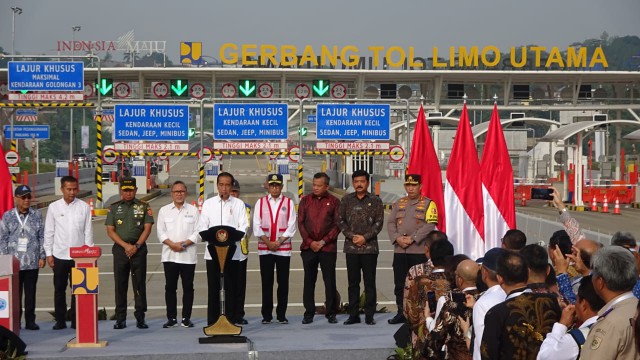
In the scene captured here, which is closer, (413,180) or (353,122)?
(413,180)

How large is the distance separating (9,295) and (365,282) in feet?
13.6

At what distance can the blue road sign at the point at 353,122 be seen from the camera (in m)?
36.8

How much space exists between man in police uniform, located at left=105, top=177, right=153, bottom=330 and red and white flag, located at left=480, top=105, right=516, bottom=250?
4.29 m

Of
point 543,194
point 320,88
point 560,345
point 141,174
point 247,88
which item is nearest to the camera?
point 560,345

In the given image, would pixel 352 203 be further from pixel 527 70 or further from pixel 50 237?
pixel 527 70

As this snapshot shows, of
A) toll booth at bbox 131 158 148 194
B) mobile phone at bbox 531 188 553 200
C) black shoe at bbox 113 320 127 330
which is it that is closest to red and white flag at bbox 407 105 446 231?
mobile phone at bbox 531 188 553 200

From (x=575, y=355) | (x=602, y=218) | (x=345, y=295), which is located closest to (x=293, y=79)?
(x=602, y=218)

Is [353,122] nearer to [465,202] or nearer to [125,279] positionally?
[465,202]

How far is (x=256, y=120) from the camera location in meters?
35.0

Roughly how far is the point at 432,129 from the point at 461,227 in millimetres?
49488

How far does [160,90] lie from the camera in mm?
60906

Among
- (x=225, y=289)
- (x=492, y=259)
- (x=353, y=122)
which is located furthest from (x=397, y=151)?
(x=492, y=259)

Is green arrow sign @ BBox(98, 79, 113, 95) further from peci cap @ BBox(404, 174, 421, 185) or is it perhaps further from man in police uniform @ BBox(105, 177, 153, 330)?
peci cap @ BBox(404, 174, 421, 185)

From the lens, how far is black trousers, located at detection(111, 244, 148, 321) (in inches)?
498
